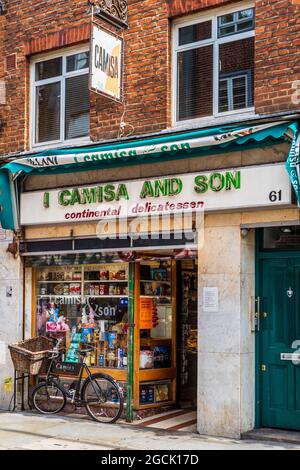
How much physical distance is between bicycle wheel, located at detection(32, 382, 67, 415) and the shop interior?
0.26 m

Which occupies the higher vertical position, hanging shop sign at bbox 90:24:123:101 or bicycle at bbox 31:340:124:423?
hanging shop sign at bbox 90:24:123:101

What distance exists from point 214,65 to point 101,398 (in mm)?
5208

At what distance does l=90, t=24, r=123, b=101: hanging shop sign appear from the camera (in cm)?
1030

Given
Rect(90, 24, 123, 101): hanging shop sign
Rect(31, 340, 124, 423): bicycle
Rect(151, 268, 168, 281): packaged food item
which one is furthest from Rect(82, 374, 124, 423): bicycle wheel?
Rect(90, 24, 123, 101): hanging shop sign

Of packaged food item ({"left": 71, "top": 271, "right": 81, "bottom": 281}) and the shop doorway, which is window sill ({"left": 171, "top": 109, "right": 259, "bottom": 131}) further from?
packaged food item ({"left": 71, "top": 271, "right": 81, "bottom": 281})

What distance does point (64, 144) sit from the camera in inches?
478

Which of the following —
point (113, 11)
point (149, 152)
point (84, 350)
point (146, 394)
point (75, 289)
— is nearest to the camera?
point (149, 152)

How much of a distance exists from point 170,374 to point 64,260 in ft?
8.23

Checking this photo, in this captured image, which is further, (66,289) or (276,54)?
(66,289)

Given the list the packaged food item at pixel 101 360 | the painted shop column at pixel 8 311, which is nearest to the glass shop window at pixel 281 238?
the packaged food item at pixel 101 360

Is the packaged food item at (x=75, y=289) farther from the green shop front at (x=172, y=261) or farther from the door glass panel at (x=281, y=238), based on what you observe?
the door glass panel at (x=281, y=238)

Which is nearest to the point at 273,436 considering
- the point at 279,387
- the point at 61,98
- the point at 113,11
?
the point at 279,387

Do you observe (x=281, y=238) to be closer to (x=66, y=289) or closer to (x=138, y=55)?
(x=138, y=55)

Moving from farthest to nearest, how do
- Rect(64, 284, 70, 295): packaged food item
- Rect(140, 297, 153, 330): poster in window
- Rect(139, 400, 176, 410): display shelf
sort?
Rect(64, 284, 70, 295): packaged food item < Rect(140, 297, 153, 330): poster in window < Rect(139, 400, 176, 410): display shelf
